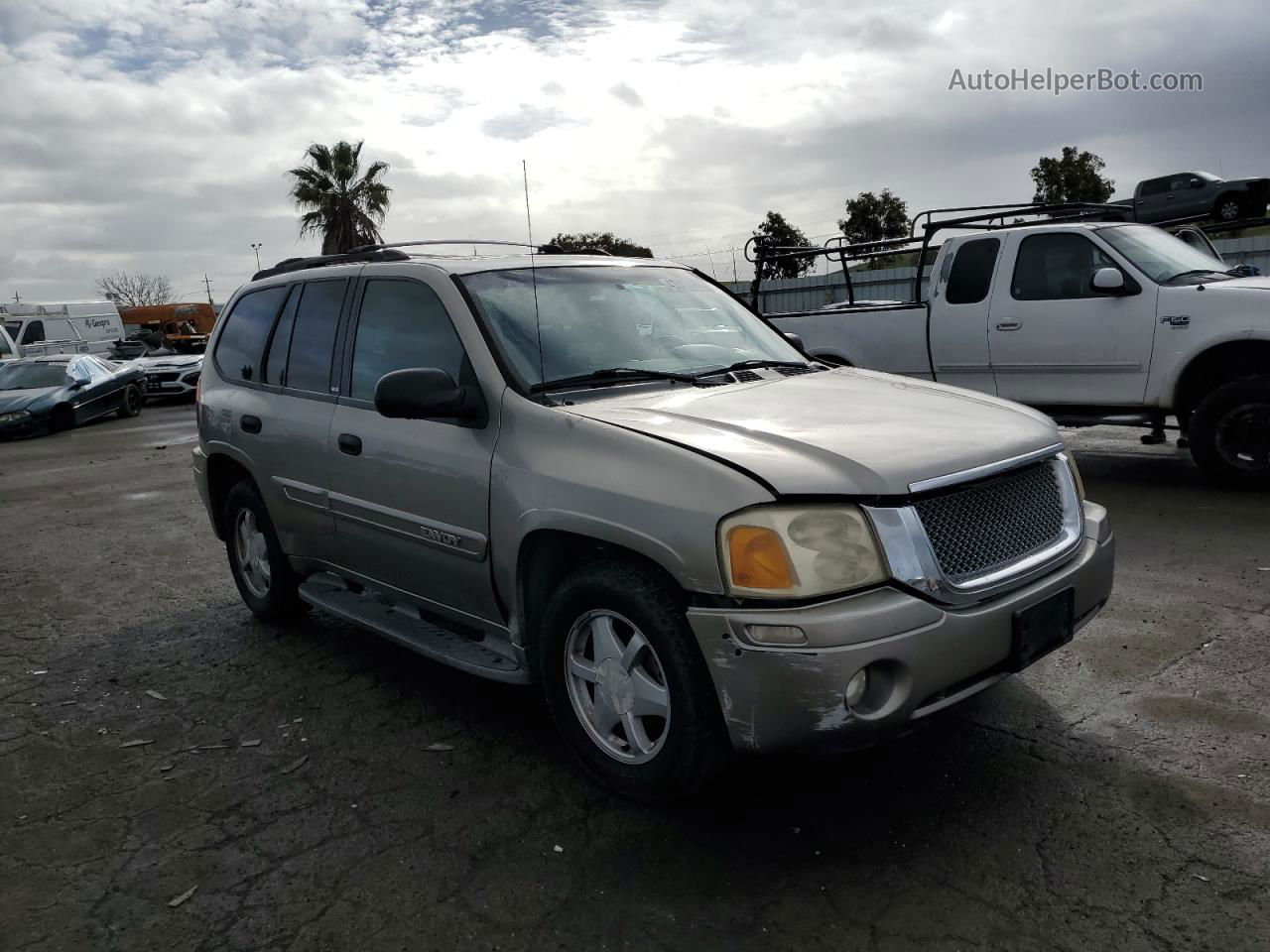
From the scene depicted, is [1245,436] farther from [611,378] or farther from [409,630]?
[409,630]

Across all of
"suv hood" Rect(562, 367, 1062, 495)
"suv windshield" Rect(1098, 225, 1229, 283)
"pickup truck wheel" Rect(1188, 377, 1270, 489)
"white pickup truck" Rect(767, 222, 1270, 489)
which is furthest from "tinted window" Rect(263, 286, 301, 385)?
"pickup truck wheel" Rect(1188, 377, 1270, 489)

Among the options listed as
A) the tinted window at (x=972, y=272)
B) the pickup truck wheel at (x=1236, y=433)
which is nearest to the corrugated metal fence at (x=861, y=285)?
the tinted window at (x=972, y=272)

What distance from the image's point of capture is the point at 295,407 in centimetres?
475

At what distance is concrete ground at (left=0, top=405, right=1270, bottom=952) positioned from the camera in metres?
2.70

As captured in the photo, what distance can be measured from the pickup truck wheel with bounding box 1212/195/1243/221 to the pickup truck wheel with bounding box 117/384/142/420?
18.3 m

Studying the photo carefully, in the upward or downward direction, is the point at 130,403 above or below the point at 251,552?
below

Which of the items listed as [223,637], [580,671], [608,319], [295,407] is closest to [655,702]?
[580,671]

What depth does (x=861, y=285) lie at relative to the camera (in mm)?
17625

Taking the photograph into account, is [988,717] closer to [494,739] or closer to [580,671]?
[580,671]

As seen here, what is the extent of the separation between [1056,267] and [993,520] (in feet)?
18.7

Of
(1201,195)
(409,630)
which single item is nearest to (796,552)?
(409,630)

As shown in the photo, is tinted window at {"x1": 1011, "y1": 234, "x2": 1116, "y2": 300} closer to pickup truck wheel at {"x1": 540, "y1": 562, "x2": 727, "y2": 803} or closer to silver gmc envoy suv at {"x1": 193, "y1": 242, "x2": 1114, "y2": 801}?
silver gmc envoy suv at {"x1": 193, "y1": 242, "x2": 1114, "y2": 801}

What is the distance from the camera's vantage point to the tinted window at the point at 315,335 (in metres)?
4.62

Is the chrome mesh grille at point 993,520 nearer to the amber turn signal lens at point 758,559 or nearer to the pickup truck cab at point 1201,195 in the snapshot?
the amber turn signal lens at point 758,559
